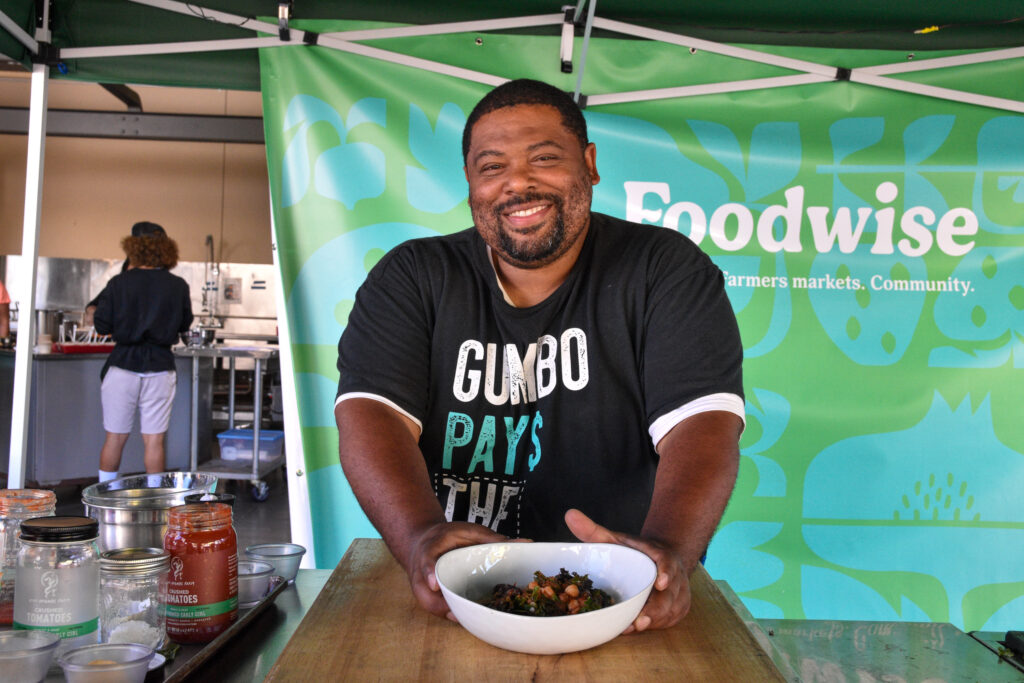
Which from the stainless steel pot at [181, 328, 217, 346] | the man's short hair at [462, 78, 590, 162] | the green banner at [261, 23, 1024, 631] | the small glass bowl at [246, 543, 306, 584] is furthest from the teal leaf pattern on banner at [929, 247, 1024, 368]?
the stainless steel pot at [181, 328, 217, 346]

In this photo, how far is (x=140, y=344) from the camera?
4.50 metres

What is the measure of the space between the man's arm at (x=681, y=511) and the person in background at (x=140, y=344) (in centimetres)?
392

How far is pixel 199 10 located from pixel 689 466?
249 centimetres

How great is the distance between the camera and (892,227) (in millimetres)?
2914

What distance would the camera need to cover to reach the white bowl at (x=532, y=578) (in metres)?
0.78

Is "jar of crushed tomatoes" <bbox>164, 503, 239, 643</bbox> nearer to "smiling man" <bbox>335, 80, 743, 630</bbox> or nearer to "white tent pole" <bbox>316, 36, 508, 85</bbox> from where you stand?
"smiling man" <bbox>335, 80, 743, 630</bbox>

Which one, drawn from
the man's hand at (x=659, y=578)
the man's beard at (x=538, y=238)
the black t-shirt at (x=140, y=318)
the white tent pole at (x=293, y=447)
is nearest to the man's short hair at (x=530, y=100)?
the man's beard at (x=538, y=238)

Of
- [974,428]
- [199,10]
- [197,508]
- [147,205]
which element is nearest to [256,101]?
[147,205]

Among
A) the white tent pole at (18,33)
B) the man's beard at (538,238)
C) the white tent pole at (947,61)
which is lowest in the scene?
the man's beard at (538,238)

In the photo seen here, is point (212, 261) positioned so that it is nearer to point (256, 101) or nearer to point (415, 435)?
point (256, 101)

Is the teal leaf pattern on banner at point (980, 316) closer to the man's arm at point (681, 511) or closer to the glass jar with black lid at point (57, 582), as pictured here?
the man's arm at point (681, 511)

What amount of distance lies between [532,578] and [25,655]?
1.79 ft

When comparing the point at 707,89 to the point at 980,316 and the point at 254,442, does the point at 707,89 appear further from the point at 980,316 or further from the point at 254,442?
the point at 254,442

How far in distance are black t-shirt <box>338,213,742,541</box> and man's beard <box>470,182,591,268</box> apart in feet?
0.18
